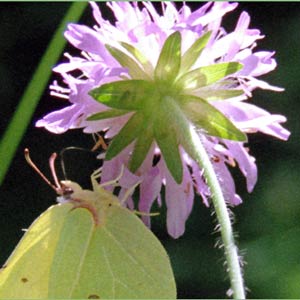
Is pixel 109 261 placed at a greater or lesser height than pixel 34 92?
lesser

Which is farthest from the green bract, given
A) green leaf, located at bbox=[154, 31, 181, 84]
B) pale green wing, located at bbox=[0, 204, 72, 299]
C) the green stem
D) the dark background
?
the dark background

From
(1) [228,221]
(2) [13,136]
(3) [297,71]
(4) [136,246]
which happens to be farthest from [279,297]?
(1) [228,221]

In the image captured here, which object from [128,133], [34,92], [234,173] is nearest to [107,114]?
[128,133]

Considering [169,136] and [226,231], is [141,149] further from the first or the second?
[226,231]

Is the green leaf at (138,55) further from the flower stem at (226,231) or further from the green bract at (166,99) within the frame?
the flower stem at (226,231)

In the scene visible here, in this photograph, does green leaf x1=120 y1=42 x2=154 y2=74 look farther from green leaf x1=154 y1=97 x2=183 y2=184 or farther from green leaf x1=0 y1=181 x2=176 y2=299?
green leaf x1=0 y1=181 x2=176 y2=299

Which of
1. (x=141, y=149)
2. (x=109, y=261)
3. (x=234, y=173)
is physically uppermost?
(x=141, y=149)

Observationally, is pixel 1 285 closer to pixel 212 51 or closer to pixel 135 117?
pixel 135 117
